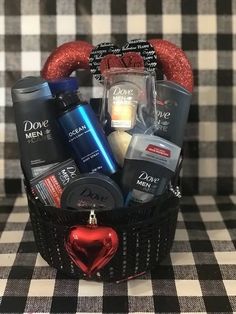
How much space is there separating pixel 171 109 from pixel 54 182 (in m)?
0.21

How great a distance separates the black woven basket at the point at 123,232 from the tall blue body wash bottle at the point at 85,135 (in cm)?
7

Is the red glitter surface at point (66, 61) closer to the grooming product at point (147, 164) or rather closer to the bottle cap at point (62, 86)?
the bottle cap at point (62, 86)

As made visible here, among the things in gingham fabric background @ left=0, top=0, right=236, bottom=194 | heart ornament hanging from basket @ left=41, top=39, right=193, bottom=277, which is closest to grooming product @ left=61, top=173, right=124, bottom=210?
heart ornament hanging from basket @ left=41, top=39, right=193, bottom=277

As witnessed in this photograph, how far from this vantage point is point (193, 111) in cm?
111

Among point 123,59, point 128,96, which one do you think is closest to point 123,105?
point 128,96

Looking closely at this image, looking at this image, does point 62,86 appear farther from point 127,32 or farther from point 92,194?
point 127,32

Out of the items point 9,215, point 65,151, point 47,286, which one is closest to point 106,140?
point 65,151

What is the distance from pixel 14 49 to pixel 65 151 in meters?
0.40

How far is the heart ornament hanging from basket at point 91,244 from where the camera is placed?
701 millimetres

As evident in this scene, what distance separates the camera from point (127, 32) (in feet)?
3.59

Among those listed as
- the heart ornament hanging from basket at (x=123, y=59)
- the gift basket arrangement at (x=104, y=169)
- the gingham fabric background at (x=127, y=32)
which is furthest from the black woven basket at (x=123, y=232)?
the gingham fabric background at (x=127, y=32)

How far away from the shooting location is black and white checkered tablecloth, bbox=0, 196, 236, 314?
0.71 m

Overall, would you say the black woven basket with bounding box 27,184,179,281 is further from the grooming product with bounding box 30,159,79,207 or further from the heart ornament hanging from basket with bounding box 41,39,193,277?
the heart ornament hanging from basket with bounding box 41,39,193,277

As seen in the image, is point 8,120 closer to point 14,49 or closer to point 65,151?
point 14,49
